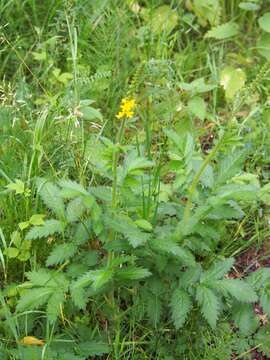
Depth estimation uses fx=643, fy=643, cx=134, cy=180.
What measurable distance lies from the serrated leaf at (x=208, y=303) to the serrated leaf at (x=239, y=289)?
0.04 meters

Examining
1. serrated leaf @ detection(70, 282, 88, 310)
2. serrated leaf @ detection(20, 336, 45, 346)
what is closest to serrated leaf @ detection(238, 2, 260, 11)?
serrated leaf @ detection(70, 282, 88, 310)

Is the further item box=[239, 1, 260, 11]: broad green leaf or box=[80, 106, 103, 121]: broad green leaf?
box=[239, 1, 260, 11]: broad green leaf

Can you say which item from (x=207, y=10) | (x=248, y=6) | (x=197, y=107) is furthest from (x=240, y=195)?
(x=207, y=10)

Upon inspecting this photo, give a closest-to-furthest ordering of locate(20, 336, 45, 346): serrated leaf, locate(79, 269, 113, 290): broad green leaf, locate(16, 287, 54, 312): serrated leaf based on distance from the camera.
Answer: locate(79, 269, 113, 290): broad green leaf, locate(16, 287, 54, 312): serrated leaf, locate(20, 336, 45, 346): serrated leaf

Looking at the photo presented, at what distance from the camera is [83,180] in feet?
7.81

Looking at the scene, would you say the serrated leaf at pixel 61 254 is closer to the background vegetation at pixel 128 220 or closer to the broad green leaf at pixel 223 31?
the background vegetation at pixel 128 220

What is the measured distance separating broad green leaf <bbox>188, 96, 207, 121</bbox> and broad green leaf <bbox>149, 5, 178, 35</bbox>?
1.50 feet

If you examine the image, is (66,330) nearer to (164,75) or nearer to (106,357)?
(106,357)

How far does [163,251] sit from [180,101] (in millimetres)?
1231

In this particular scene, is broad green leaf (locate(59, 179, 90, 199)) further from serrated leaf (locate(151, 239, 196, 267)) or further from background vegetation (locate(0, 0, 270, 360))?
serrated leaf (locate(151, 239, 196, 267))

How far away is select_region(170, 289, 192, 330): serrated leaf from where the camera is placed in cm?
195

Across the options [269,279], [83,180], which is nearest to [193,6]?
[83,180]

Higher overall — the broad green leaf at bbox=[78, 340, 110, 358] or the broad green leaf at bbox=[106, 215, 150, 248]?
the broad green leaf at bbox=[106, 215, 150, 248]

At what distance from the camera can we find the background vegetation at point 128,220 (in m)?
1.97
